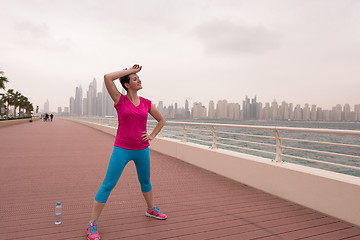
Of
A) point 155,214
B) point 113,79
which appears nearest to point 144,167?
point 155,214

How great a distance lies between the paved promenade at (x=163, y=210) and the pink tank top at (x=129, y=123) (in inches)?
40.6

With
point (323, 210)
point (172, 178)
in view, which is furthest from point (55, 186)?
point (323, 210)

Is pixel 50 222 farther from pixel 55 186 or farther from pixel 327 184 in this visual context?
pixel 327 184

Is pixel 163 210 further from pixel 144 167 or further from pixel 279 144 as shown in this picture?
pixel 279 144

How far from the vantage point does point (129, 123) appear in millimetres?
2773

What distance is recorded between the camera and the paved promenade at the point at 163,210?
288cm

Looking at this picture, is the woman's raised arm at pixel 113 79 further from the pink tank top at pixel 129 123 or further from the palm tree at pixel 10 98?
the palm tree at pixel 10 98

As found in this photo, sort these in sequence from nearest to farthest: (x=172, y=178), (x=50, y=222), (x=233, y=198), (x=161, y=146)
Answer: (x=50, y=222), (x=233, y=198), (x=172, y=178), (x=161, y=146)

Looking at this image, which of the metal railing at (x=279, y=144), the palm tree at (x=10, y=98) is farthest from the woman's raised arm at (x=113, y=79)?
the palm tree at (x=10, y=98)

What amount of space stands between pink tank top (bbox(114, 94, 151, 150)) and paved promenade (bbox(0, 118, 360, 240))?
3.39 feet

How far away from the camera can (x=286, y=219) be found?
3348mm

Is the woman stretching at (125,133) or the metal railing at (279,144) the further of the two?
the metal railing at (279,144)

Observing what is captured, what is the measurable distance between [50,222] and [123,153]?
4.46ft

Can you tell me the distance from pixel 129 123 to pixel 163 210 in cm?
153
